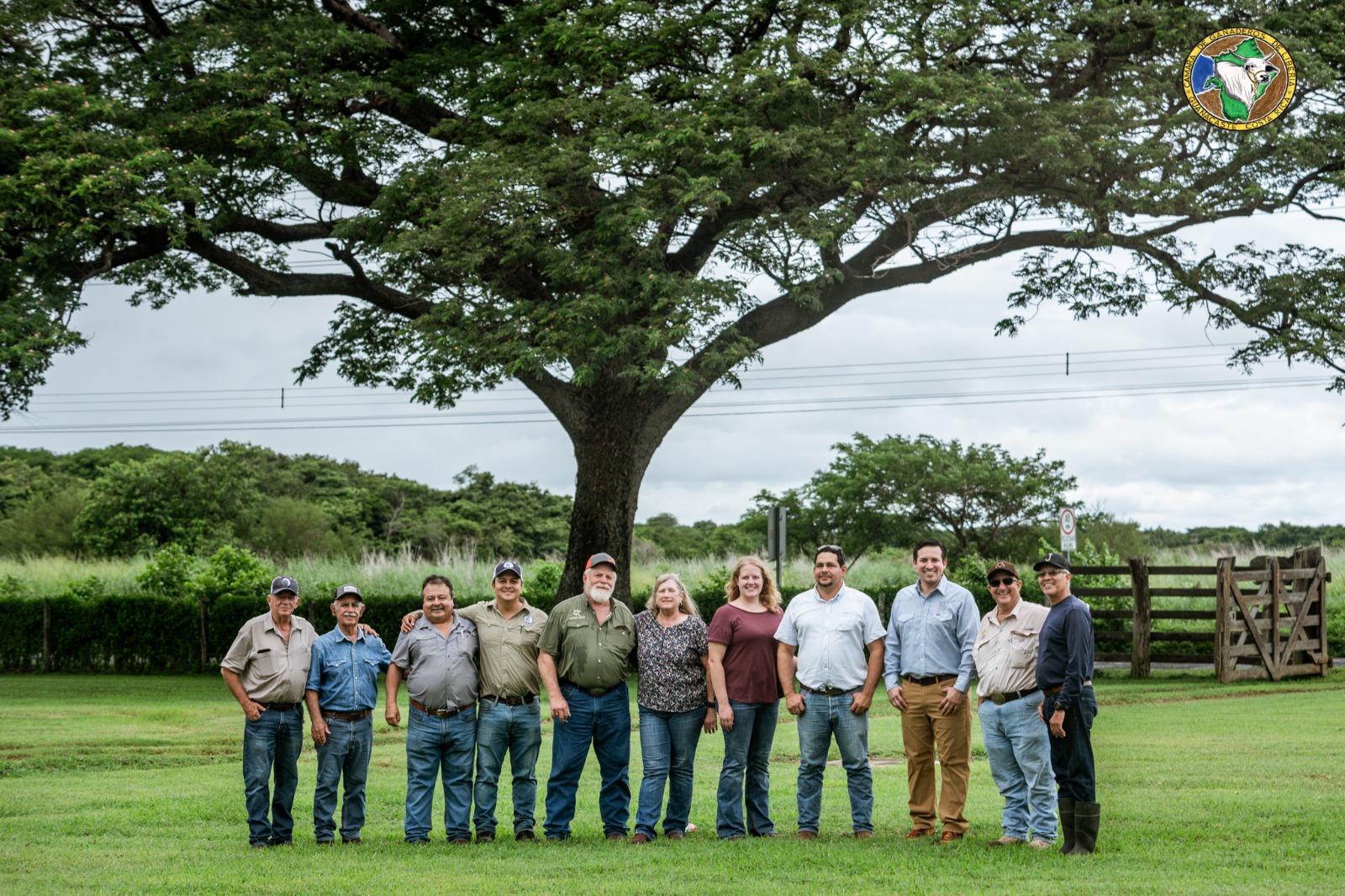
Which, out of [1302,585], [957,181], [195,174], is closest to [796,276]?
[957,181]

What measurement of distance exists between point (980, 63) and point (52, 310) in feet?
46.8

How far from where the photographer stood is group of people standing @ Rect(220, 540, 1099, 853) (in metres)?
8.55

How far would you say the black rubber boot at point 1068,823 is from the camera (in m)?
7.96

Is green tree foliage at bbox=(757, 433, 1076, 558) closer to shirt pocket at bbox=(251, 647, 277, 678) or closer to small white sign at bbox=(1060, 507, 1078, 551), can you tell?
small white sign at bbox=(1060, 507, 1078, 551)

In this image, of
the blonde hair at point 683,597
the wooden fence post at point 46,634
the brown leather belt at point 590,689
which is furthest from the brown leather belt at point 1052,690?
the wooden fence post at point 46,634

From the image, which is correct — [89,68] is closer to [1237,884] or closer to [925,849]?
[925,849]

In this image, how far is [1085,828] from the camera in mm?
7926

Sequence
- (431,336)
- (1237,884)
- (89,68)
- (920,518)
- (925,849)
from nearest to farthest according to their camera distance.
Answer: (1237,884), (925,849), (431,336), (89,68), (920,518)

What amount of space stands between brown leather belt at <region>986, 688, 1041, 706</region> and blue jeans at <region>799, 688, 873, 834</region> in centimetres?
86

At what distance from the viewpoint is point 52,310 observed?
19.2 m

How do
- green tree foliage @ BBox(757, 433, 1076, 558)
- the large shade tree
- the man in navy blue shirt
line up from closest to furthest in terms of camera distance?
the man in navy blue shirt, the large shade tree, green tree foliage @ BBox(757, 433, 1076, 558)

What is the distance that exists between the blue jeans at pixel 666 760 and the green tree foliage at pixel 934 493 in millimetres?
35671

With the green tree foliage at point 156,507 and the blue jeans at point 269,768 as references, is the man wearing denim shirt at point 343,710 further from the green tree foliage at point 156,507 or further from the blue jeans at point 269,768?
the green tree foliage at point 156,507

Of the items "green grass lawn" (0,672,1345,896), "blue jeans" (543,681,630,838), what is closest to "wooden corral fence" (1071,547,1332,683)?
"green grass lawn" (0,672,1345,896)
